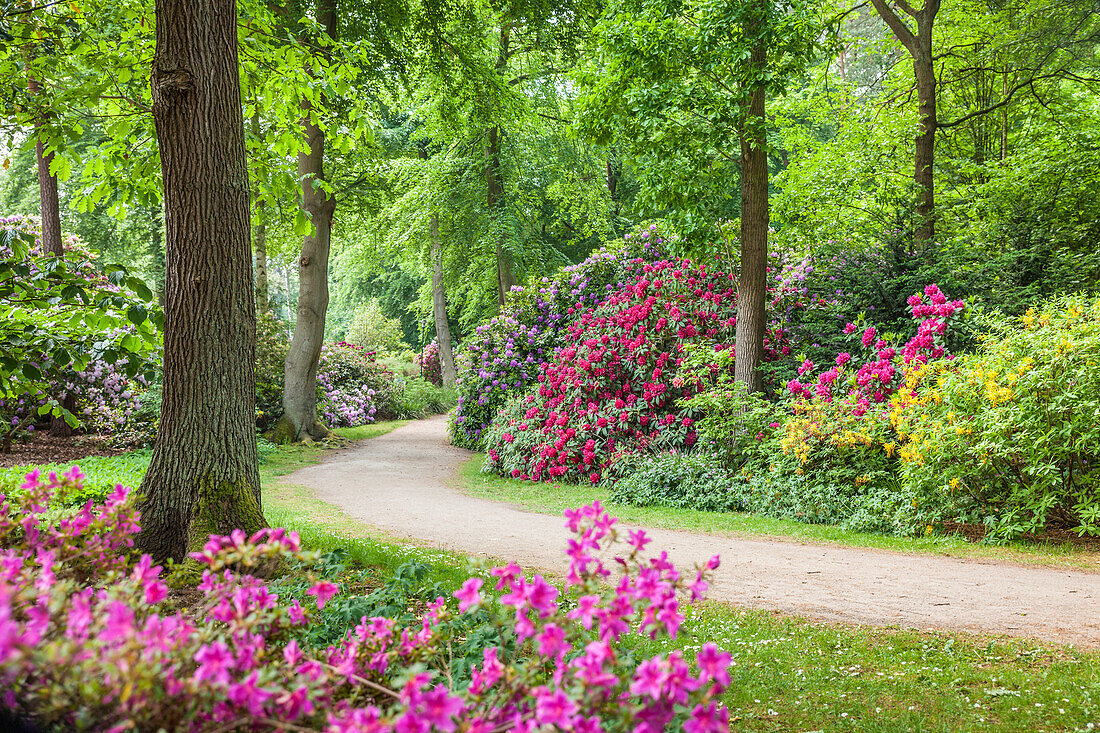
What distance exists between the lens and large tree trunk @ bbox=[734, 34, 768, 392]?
29.9 ft

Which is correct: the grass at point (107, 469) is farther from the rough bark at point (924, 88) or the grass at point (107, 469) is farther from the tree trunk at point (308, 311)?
the rough bark at point (924, 88)

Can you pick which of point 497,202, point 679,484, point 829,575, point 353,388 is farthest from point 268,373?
point 829,575

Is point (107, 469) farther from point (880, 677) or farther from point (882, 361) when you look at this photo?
point (882, 361)

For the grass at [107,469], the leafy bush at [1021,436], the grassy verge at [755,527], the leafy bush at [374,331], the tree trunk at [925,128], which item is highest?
the tree trunk at [925,128]

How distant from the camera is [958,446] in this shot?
20.4 ft

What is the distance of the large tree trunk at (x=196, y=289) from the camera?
3.64 metres

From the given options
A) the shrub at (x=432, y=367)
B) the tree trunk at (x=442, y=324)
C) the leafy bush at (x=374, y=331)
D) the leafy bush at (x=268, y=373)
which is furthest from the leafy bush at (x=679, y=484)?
the leafy bush at (x=374, y=331)

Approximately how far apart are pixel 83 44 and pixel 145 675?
5.10 m

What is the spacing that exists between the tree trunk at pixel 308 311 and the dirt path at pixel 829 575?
18.6 feet

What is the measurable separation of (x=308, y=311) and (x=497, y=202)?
5660 mm

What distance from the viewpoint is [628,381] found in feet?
→ 35.8

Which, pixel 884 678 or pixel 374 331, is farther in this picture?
pixel 374 331

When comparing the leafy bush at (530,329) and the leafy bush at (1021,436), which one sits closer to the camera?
the leafy bush at (1021,436)

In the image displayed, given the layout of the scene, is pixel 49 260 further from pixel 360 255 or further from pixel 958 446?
pixel 360 255
